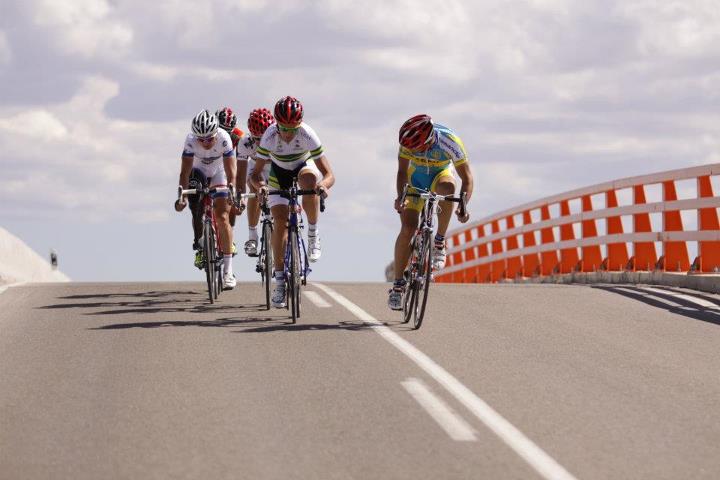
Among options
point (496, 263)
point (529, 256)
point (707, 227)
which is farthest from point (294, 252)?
point (496, 263)

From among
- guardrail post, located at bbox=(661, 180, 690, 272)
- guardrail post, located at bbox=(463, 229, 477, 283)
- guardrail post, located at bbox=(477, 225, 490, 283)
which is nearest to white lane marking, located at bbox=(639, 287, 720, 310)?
guardrail post, located at bbox=(661, 180, 690, 272)

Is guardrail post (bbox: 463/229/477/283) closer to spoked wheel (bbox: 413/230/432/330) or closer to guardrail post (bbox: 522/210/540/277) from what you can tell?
guardrail post (bbox: 522/210/540/277)

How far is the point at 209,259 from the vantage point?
13742 millimetres

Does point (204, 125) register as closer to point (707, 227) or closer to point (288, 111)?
point (288, 111)

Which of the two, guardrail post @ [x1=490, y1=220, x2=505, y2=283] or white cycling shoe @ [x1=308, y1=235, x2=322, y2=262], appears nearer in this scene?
white cycling shoe @ [x1=308, y1=235, x2=322, y2=262]

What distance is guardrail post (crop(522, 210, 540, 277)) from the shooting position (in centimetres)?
2389

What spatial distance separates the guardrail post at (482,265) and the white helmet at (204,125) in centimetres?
1412

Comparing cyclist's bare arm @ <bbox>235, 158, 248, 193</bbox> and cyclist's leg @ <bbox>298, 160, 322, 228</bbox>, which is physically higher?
cyclist's bare arm @ <bbox>235, 158, 248, 193</bbox>

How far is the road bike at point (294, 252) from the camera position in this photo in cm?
1155

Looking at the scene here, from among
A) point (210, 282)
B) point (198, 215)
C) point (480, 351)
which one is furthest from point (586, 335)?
point (198, 215)

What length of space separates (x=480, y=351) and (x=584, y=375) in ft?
3.85

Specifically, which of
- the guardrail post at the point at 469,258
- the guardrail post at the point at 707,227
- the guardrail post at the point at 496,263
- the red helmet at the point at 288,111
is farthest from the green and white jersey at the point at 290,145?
the guardrail post at the point at 469,258

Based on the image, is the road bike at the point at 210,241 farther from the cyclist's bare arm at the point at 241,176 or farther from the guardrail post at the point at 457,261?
the guardrail post at the point at 457,261

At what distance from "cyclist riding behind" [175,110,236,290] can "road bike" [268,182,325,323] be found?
5.31ft
